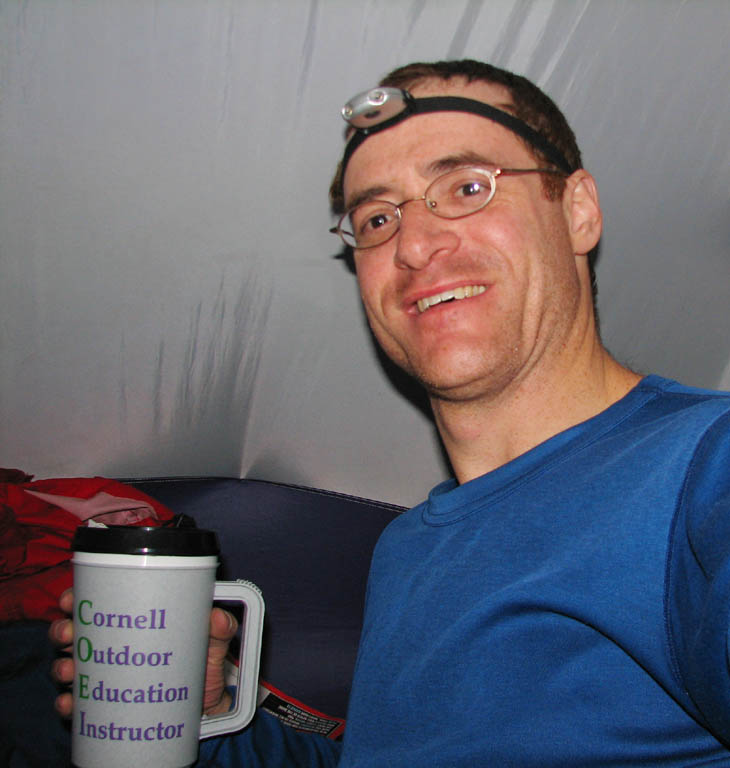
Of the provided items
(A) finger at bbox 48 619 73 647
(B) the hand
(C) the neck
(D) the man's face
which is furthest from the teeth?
(A) finger at bbox 48 619 73 647

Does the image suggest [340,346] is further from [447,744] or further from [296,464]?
[447,744]

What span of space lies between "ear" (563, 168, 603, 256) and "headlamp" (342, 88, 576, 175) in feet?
0.11

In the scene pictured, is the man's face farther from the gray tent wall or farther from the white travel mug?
the white travel mug

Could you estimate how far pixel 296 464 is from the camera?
1.46m

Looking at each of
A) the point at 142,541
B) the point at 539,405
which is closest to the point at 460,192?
the point at 539,405

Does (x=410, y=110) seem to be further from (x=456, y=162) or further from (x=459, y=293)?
(x=459, y=293)

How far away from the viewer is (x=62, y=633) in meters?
0.72

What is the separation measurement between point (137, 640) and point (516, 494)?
0.43 meters

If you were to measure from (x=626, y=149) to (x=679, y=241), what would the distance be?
0.80 feet

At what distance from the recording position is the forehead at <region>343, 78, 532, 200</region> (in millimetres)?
896

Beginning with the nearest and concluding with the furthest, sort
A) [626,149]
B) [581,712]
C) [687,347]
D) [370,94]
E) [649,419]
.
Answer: [581,712], [649,419], [370,94], [626,149], [687,347]

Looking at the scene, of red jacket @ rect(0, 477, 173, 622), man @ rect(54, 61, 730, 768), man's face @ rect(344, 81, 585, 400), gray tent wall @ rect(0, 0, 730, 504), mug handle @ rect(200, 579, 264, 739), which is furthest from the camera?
red jacket @ rect(0, 477, 173, 622)

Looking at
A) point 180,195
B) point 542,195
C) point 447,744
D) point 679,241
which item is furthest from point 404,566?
point 679,241

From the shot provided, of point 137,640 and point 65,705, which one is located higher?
point 137,640
